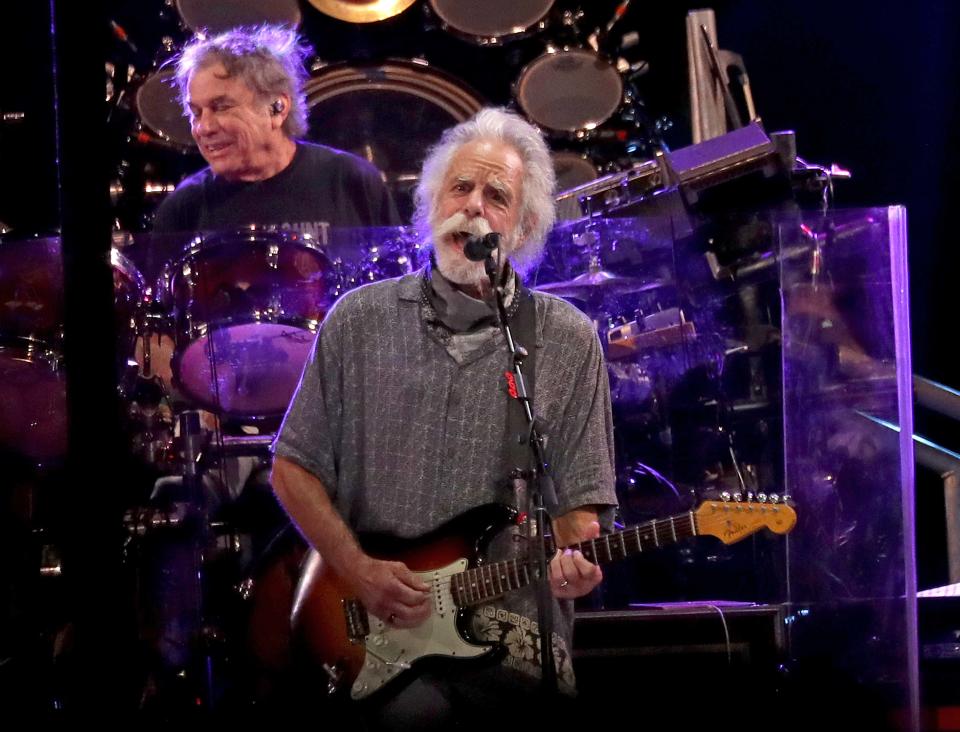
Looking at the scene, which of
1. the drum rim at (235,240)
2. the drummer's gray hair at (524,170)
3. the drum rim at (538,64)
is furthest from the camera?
the drum rim at (538,64)

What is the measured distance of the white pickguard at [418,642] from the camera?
115 inches

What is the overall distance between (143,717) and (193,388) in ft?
3.76

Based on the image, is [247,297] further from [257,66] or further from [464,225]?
[257,66]

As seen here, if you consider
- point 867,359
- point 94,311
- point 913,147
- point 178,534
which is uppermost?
point 913,147

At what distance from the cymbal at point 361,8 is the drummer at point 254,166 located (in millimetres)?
1620

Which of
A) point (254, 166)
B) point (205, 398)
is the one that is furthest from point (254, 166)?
point (205, 398)

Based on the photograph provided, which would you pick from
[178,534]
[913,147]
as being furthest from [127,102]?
[913,147]

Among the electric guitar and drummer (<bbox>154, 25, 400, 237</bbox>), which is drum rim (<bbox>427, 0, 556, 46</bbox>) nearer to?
drummer (<bbox>154, 25, 400, 237</bbox>)

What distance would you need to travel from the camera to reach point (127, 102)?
545 cm

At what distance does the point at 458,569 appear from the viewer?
117 inches

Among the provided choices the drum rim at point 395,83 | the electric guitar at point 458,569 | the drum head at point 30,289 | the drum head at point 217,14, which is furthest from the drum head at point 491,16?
the electric guitar at point 458,569

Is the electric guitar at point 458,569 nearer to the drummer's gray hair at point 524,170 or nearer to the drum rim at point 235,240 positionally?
the drummer's gray hair at point 524,170

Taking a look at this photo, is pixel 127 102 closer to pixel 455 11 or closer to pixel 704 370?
pixel 455 11

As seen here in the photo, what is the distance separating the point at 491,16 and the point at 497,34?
0.12m
